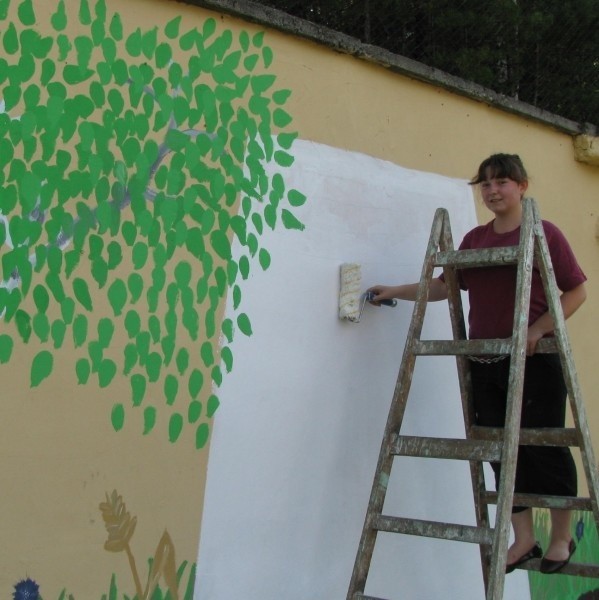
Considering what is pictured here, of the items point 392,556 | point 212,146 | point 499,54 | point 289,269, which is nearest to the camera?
point 212,146

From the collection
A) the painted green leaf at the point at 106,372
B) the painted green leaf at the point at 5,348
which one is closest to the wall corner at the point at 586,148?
the painted green leaf at the point at 106,372

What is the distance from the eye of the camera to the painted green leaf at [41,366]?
8.66 ft

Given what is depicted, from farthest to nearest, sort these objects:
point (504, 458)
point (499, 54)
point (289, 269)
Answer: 1. point (499, 54)
2. point (289, 269)
3. point (504, 458)

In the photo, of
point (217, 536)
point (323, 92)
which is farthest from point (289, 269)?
point (217, 536)

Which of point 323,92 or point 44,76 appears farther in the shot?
point 323,92

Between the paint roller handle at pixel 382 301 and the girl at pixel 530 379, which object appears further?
the paint roller handle at pixel 382 301

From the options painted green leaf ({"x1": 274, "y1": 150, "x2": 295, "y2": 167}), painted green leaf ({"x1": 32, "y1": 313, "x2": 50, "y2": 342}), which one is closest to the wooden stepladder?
painted green leaf ({"x1": 274, "y1": 150, "x2": 295, "y2": 167})

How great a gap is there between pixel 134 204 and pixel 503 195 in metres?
1.29

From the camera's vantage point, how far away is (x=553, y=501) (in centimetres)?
315

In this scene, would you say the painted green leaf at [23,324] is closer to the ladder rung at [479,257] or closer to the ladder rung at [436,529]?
the ladder rung at [436,529]

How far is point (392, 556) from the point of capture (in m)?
3.52

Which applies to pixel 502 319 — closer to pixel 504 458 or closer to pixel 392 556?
pixel 504 458

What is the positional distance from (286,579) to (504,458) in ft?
2.75

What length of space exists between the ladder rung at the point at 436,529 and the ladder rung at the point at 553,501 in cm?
33
